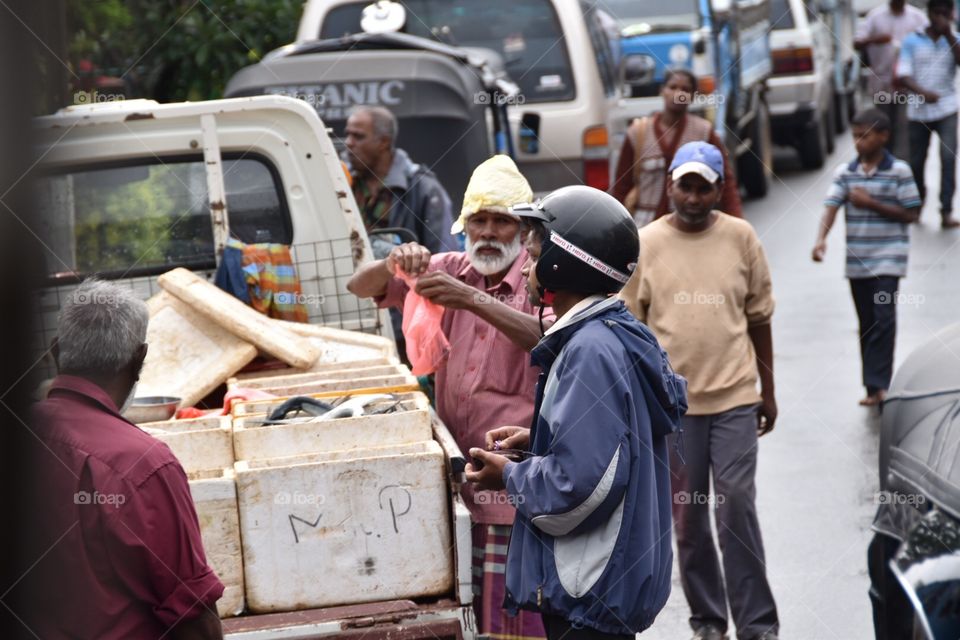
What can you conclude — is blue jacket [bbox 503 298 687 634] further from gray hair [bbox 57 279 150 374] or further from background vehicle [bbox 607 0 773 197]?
background vehicle [bbox 607 0 773 197]

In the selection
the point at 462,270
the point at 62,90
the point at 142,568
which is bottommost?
the point at 142,568

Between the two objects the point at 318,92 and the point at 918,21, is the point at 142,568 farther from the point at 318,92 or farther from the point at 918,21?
the point at 918,21

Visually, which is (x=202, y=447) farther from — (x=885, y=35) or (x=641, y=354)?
(x=885, y=35)

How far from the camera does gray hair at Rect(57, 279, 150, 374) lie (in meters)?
2.91

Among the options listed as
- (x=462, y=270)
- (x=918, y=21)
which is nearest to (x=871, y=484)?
(x=462, y=270)

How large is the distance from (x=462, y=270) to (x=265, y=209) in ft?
5.50

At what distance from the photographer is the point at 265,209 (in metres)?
5.95

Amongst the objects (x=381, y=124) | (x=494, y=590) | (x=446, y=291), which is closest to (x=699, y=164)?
(x=446, y=291)

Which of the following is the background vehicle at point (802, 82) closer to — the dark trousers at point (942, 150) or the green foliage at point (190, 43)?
the dark trousers at point (942, 150)

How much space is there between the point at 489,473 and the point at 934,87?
11.2 meters

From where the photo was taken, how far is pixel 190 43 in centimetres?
1373

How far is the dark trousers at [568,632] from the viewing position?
126 inches

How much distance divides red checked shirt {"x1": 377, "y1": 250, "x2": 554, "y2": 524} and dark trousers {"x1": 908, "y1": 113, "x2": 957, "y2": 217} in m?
9.97

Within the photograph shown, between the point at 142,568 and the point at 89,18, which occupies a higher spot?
the point at 89,18
